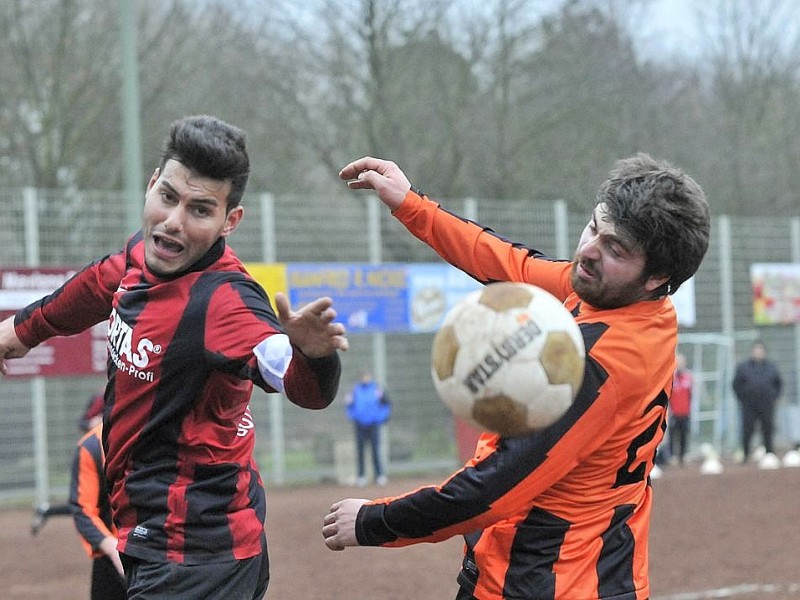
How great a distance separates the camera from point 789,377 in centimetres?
2227

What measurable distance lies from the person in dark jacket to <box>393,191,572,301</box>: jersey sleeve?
52.7ft

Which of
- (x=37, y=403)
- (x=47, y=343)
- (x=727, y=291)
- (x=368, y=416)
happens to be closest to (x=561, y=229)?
(x=727, y=291)

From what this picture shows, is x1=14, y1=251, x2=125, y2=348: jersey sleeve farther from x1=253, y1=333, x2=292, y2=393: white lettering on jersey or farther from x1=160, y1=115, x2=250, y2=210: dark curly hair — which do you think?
x1=253, y1=333, x2=292, y2=393: white lettering on jersey

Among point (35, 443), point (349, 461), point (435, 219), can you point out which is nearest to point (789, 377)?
point (349, 461)

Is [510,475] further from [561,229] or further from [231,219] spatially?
[561,229]

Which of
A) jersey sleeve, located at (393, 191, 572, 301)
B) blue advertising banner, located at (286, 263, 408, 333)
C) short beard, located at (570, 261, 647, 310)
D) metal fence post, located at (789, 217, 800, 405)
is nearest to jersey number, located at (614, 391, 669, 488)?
short beard, located at (570, 261, 647, 310)

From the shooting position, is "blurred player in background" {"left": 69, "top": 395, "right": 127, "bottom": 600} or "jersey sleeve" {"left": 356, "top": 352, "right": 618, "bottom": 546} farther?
"blurred player in background" {"left": 69, "top": 395, "right": 127, "bottom": 600}

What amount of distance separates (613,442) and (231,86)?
65.5 ft

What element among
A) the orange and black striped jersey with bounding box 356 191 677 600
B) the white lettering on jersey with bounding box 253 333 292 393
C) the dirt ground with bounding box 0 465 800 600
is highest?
the white lettering on jersey with bounding box 253 333 292 393

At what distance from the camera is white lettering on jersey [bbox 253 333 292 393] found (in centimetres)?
330

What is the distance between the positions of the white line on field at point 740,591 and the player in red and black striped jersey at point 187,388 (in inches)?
208

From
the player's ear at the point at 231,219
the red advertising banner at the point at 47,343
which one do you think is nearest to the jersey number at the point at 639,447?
the player's ear at the point at 231,219

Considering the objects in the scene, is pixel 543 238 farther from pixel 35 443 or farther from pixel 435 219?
pixel 435 219

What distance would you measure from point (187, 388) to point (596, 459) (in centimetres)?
125
